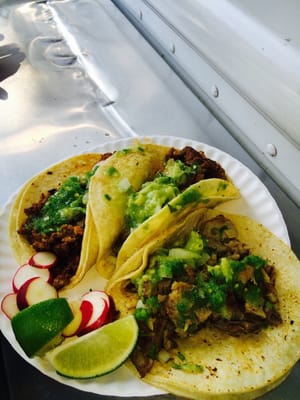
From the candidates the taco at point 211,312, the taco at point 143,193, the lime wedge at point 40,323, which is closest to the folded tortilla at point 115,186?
the taco at point 143,193

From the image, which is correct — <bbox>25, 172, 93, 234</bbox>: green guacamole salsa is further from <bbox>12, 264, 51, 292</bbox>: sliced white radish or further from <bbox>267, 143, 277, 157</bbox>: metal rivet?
<bbox>267, 143, 277, 157</bbox>: metal rivet

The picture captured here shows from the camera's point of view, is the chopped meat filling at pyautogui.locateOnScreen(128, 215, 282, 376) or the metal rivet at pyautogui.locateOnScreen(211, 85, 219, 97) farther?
the metal rivet at pyautogui.locateOnScreen(211, 85, 219, 97)

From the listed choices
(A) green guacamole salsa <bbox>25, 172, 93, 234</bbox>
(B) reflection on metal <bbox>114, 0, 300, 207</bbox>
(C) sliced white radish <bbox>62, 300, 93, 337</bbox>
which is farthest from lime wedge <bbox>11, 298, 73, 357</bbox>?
(B) reflection on metal <bbox>114, 0, 300, 207</bbox>

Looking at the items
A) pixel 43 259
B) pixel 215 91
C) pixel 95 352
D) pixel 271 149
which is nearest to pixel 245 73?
pixel 271 149

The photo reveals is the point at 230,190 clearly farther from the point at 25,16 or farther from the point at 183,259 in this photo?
the point at 25,16

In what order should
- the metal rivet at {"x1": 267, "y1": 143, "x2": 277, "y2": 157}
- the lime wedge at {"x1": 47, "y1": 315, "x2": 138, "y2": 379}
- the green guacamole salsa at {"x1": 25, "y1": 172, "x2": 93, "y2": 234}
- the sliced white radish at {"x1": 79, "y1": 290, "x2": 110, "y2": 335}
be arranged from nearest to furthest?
the lime wedge at {"x1": 47, "y1": 315, "x2": 138, "y2": 379}
the sliced white radish at {"x1": 79, "y1": 290, "x2": 110, "y2": 335}
the green guacamole salsa at {"x1": 25, "y1": 172, "x2": 93, "y2": 234}
the metal rivet at {"x1": 267, "y1": 143, "x2": 277, "y2": 157}

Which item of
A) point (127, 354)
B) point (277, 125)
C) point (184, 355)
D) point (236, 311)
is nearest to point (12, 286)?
point (127, 354)

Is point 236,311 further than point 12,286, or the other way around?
point 12,286
